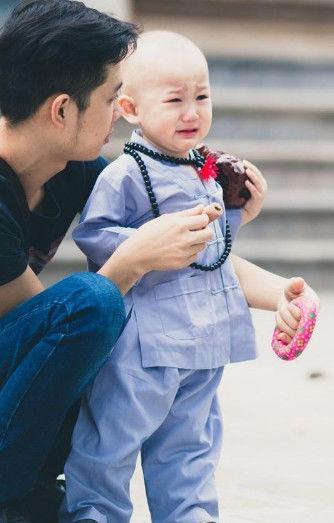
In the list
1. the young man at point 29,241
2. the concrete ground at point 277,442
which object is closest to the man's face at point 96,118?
the young man at point 29,241

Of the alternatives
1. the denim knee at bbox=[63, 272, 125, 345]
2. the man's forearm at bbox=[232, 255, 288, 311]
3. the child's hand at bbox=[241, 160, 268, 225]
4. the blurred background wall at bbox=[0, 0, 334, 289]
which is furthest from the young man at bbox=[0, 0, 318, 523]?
the blurred background wall at bbox=[0, 0, 334, 289]

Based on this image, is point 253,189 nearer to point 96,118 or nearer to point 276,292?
point 276,292

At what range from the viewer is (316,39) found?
577 centimetres

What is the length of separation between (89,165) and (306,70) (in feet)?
11.3

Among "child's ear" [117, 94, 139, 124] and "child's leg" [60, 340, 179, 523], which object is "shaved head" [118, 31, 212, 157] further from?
"child's leg" [60, 340, 179, 523]

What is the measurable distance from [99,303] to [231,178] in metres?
0.45

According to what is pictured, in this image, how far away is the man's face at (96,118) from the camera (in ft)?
7.13

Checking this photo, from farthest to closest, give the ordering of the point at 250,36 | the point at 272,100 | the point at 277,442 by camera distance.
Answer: the point at 250,36 → the point at 272,100 → the point at 277,442

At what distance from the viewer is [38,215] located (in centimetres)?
228

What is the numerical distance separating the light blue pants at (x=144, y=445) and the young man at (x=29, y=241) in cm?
6

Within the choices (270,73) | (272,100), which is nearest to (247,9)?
(270,73)

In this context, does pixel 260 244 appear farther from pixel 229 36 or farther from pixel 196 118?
pixel 196 118

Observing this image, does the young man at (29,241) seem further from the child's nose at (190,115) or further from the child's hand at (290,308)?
the child's nose at (190,115)

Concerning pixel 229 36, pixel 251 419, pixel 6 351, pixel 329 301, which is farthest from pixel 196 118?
pixel 229 36
